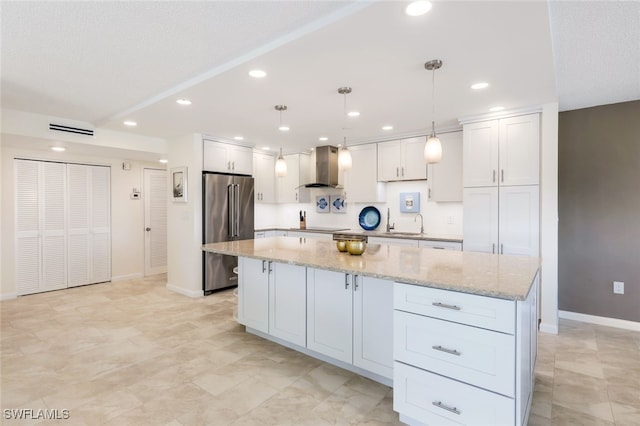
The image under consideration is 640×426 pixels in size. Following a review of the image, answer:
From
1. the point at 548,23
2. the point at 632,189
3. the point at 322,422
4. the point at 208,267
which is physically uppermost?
the point at 548,23

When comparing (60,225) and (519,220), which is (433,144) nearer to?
(519,220)

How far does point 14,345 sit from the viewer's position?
3037mm

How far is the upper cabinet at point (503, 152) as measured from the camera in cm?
346

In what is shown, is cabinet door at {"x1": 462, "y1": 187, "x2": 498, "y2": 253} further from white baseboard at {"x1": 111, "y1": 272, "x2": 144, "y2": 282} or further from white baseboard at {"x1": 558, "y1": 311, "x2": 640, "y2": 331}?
white baseboard at {"x1": 111, "y1": 272, "x2": 144, "y2": 282}

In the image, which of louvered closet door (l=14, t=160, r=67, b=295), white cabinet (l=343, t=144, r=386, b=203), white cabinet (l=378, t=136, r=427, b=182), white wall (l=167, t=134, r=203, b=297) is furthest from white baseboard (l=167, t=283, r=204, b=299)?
white cabinet (l=378, t=136, r=427, b=182)

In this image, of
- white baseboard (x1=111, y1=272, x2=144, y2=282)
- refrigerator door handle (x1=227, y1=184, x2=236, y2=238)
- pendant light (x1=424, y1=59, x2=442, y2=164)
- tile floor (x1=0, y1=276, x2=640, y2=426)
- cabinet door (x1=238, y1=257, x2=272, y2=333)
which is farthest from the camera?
white baseboard (x1=111, y1=272, x2=144, y2=282)

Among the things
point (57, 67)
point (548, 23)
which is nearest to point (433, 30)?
point (548, 23)

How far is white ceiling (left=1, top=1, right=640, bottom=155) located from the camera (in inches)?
71.9

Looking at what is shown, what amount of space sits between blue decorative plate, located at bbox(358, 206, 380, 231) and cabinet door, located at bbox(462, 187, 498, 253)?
169cm

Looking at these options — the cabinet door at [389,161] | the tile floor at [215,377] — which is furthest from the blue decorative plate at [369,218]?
the tile floor at [215,377]

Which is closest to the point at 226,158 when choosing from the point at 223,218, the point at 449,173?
the point at 223,218

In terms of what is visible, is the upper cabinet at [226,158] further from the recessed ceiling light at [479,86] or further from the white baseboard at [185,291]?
the recessed ceiling light at [479,86]

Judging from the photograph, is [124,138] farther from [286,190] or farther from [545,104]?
[545,104]

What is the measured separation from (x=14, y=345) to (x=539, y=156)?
5571 millimetres
